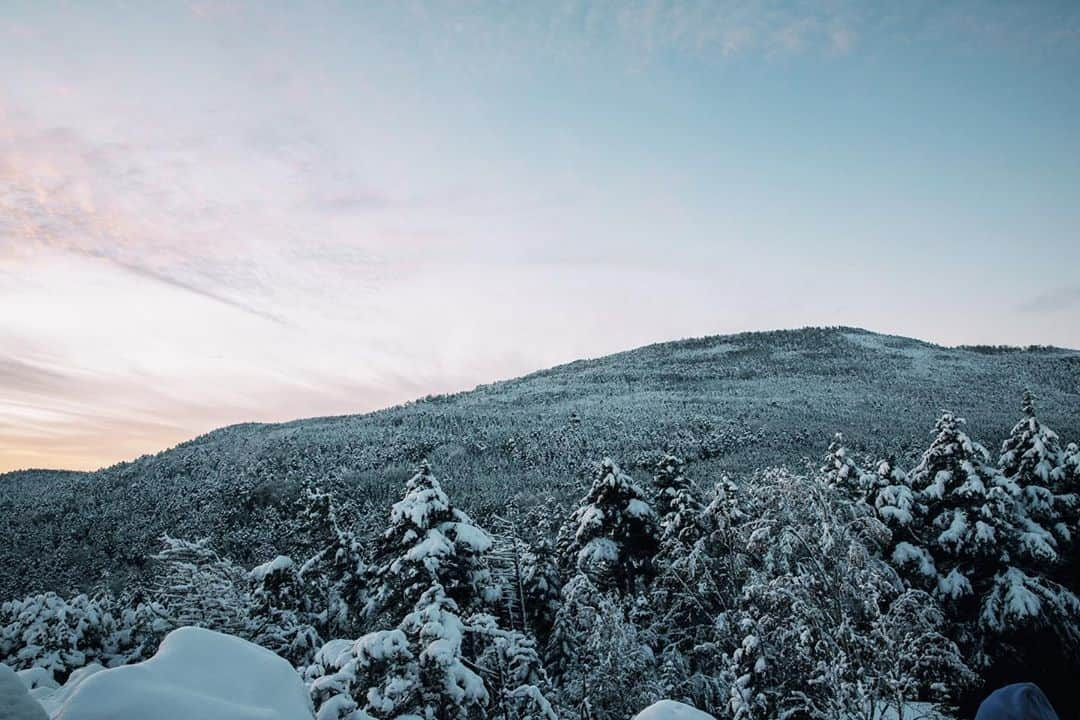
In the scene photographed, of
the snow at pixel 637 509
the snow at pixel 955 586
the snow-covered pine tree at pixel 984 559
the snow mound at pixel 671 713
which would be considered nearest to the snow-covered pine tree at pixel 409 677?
the snow mound at pixel 671 713

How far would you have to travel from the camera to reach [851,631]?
1159 cm

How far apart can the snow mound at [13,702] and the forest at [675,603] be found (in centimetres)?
301

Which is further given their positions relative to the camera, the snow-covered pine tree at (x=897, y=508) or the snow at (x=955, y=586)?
the snow-covered pine tree at (x=897, y=508)

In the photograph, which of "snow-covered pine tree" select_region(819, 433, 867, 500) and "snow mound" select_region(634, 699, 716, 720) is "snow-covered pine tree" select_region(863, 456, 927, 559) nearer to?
"snow-covered pine tree" select_region(819, 433, 867, 500)

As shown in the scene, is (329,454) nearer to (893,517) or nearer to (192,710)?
(893,517)

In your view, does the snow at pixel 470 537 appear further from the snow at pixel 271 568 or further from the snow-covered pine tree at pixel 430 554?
the snow at pixel 271 568

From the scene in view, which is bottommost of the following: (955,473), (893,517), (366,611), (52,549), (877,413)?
(52,549)

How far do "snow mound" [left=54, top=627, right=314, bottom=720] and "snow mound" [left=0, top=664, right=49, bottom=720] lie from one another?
0.16 meters

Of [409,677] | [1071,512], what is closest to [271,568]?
[409,677]

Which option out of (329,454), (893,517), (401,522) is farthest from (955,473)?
(329,454)

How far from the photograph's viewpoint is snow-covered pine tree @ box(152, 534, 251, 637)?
47.9 feet

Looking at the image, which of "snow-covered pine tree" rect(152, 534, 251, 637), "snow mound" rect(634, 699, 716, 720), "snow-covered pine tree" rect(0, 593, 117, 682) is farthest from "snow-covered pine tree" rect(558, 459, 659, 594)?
"snow mound" rect(634, 699, 716, 720)

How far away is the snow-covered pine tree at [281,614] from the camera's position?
16.0m

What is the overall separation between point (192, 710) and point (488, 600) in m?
11.7
